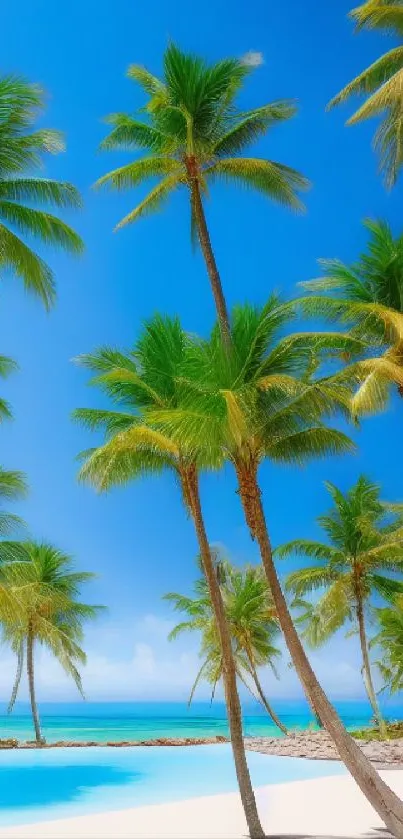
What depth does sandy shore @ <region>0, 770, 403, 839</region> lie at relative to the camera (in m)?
9.48

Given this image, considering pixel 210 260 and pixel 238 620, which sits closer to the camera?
pixel 210 260

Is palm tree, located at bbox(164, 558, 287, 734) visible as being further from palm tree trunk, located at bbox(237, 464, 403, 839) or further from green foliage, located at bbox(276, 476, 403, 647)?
palm tree trunk, located at bbox(237, 464, 403, 839)

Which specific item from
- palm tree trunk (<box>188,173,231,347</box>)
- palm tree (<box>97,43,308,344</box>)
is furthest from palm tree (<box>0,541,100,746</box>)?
palm tree trunk (<box>188,173,231,347</box>)

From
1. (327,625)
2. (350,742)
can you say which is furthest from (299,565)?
(350,742)

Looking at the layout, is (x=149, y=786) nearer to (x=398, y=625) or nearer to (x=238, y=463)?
(x=238, y=463)

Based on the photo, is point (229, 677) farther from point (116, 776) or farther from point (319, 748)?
point (319, 748)

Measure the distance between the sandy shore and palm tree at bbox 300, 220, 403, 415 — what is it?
227 inches

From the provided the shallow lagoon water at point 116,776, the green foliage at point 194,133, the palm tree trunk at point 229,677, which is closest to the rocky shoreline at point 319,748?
the shallow lagoon water at point 116,776

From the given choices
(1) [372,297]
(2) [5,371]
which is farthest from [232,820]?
(1) [372,297]

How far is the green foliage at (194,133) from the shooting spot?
12.6m

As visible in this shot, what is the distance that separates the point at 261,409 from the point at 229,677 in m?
3.61

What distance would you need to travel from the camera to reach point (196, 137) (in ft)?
42.9

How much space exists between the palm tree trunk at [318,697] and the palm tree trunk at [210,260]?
2077 mm

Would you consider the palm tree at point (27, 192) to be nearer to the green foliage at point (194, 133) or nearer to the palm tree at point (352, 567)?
the green foliage at point (194, 133)
